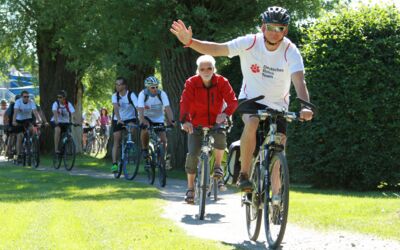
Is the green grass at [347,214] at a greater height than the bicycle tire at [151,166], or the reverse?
the bicycle tire at [151,166]

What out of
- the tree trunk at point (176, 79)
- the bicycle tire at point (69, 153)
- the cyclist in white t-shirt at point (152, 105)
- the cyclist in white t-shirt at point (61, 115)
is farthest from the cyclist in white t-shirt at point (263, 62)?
the cyclist in white t-shirt at point (61, 115)

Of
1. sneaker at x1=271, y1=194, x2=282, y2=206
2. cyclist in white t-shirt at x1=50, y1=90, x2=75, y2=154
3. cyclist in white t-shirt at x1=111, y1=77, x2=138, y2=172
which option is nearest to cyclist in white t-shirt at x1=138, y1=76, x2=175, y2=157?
cyclist in white t-shirt at x1=111, y1=77, x2=138, y2=172

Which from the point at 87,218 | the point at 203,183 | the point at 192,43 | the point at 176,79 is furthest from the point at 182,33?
the point at 176,79

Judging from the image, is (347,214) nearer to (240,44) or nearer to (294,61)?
(294,61)

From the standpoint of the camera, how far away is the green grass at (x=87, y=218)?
7570 mm

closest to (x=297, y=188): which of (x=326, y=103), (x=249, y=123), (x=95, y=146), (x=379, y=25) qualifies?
(x=326, y=103)

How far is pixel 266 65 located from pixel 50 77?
23.8m

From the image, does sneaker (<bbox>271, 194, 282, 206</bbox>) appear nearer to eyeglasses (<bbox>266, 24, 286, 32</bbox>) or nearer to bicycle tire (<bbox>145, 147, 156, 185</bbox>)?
eyeglasses (<bbox>266, 24, 286, 32</bbox>)

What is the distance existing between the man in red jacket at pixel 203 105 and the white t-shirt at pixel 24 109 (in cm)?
1185

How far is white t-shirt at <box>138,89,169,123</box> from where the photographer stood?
15.1 metres

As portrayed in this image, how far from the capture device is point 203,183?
983 cm

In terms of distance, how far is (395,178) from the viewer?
14.0 metres

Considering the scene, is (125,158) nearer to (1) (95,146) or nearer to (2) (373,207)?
(2) (373,207)

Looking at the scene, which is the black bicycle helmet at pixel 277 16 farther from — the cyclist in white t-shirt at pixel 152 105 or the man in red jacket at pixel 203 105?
the cyclist in white t-shirt at pixel 152 105
